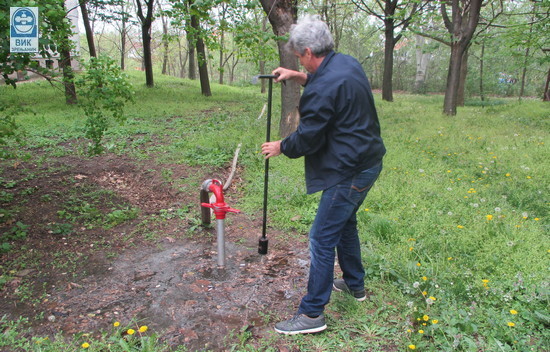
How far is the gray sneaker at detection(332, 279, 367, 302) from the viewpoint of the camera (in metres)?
2.99

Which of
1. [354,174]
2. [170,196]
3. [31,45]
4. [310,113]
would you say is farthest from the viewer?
[170,196]

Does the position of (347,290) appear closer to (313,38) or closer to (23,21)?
(313,38)

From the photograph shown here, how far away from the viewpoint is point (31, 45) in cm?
312

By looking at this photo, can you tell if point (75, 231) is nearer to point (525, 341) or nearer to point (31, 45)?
point (31, 45)

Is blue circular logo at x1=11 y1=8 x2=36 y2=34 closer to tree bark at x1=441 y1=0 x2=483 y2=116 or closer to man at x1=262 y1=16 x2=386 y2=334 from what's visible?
man at x1=262 y1=16 x2=386 y2=334

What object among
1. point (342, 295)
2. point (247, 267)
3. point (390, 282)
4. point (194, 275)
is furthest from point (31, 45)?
point (390, 282)

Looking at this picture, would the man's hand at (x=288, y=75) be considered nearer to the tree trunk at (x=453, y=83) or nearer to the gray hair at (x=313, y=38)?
the gray hair at (x=313, y=38)

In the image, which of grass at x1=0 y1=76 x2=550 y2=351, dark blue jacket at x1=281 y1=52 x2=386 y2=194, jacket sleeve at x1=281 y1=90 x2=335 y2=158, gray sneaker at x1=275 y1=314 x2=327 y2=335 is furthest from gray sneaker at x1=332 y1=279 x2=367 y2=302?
jacket sleeve at x1=281 y1=90 x2=335 y2=158

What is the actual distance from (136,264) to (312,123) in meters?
2.45

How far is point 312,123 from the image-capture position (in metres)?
2.28

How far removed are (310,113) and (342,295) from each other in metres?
1.60

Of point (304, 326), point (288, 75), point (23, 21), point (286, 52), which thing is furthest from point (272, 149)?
point (286, 52)

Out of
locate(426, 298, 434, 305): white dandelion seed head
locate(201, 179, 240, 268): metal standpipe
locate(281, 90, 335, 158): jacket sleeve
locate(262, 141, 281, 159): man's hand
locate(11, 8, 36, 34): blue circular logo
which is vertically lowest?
locate(426, 298, 434, 305): white dandelion seed head

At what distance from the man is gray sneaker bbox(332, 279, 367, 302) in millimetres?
461
